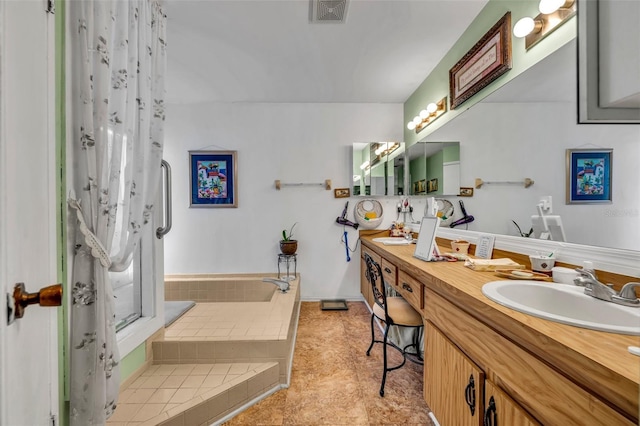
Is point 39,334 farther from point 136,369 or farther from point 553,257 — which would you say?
point 553,257

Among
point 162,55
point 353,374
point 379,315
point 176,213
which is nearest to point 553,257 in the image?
point 379,315

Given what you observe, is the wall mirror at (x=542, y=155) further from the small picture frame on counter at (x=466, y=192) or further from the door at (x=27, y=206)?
the door at (x=27, y=206)

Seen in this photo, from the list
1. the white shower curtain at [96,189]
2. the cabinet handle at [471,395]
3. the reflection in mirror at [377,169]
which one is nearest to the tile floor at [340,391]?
the cabinet handle at [471,395]

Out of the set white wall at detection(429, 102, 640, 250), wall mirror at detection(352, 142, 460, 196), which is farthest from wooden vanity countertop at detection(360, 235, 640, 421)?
wall mirror at detection(352, 142, 460, 196)

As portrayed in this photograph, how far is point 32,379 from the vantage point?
0.76 metres

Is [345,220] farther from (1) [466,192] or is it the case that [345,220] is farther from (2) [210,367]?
(2) [210,367]

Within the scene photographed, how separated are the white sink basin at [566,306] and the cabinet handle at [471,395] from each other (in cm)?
33

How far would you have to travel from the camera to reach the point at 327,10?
73.3 inches

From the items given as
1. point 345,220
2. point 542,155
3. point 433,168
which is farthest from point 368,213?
point 542,155

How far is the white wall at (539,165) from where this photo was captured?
103 cm

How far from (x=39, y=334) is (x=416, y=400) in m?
1.84

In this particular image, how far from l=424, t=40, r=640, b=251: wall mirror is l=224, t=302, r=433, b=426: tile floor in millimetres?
1213

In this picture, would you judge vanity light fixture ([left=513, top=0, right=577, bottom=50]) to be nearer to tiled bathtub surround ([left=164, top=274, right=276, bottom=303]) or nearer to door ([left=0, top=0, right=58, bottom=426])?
door ([left=0, top=0, right=58, bottom=426])

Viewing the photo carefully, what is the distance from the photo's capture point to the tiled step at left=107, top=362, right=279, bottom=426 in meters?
1.33
